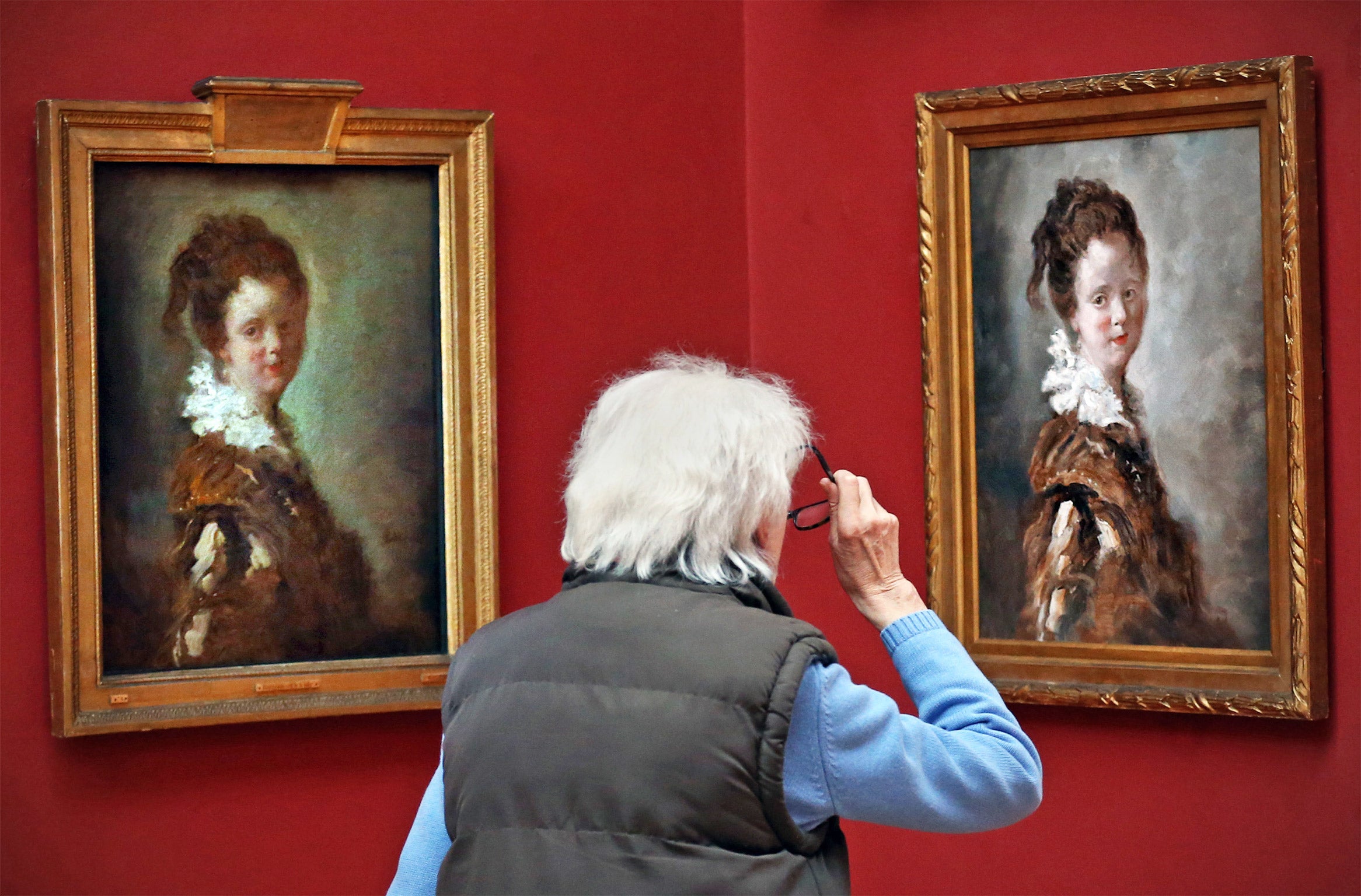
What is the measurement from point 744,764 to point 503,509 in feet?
6.00

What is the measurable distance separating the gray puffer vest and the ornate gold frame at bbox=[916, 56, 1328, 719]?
5.01 ft

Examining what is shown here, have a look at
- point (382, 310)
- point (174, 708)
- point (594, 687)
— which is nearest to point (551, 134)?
point (382, 310)

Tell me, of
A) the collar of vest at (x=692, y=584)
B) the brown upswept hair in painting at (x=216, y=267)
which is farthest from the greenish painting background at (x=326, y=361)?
the collar of vest at (x=692, y=584)

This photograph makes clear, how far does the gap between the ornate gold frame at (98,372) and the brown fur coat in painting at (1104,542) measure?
128cm

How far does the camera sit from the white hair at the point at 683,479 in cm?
170

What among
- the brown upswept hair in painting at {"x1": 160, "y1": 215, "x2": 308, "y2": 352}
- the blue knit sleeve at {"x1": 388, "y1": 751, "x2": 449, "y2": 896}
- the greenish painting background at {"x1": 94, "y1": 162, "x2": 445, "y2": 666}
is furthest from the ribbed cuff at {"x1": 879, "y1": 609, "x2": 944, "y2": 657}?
the brown upswept hair in painting at {"x1": 160, "y1": 215, "x2": 308, "y2": 352}

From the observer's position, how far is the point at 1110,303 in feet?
9.77

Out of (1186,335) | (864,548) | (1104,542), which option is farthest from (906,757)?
(1186,335)

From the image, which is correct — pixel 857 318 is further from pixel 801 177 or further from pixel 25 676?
pixel 25 676

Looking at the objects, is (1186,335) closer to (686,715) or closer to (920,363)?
(920,363)

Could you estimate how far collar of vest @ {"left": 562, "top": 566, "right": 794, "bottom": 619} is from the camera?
1677 mm

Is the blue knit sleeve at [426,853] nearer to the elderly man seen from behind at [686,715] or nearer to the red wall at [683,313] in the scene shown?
the elderly man seen from behind at [686,715]

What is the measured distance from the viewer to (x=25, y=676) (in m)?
2.85

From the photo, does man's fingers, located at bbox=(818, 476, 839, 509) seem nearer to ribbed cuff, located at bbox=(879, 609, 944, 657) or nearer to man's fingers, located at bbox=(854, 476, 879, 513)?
man's fingers, located at bbox=(854, 476, 879, 513)
